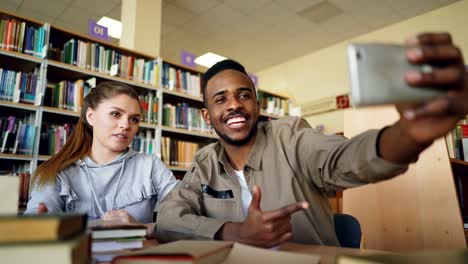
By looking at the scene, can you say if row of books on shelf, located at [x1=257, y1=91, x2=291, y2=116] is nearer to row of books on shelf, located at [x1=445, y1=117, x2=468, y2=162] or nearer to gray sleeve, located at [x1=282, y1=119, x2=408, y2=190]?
row of books on shelf, located at [x1=445, y1=117, x2=468, y2=162]

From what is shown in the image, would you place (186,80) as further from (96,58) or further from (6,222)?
(6,222)

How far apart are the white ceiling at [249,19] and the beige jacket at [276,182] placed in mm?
3698

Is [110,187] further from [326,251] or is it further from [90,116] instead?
[326,251]

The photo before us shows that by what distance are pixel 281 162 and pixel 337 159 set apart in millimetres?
250

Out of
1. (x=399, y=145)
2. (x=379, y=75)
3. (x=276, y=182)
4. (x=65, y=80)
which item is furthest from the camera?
(x=65, y=80)

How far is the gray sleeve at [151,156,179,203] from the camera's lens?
1.57 m

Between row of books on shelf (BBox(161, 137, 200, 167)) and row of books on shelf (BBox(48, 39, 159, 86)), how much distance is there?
0.63 meters

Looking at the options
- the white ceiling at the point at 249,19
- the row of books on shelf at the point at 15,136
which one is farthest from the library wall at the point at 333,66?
the row of books on shelf at the point at 15,136

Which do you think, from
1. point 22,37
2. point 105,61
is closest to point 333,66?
point 105,61

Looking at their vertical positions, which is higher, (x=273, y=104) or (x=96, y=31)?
(x=96, y=31)

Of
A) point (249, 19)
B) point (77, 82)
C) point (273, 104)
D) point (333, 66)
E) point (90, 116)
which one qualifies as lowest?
point (90, 116)

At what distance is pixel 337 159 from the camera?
0.91m

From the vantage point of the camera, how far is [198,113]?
11.9ft

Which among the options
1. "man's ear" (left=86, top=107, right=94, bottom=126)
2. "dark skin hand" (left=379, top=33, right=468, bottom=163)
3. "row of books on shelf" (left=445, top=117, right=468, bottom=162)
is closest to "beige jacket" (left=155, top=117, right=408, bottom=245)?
"dark skin hand" (left=379, top=33, right=468, bottom=163)
